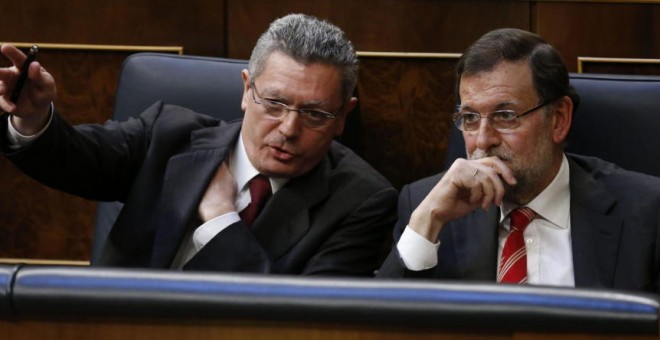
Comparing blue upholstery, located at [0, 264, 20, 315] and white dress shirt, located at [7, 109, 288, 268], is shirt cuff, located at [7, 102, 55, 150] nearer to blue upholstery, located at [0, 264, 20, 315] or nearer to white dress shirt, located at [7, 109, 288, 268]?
white dress shirt, located at [7, 109, 288, 268]

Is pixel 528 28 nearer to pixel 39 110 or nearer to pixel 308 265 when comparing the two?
pixel 308 265

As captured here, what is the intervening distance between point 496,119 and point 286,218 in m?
0.32

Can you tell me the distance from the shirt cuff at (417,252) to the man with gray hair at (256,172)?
105 millimetres

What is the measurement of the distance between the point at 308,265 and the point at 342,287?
2.35 ft

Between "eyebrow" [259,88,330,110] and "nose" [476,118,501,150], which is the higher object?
"eyebrow" [259,88,330,110]

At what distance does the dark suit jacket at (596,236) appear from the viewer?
1385 millimetres

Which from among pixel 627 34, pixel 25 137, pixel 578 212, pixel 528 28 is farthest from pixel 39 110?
pixel 627 34

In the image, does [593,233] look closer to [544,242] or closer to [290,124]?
[544,242]

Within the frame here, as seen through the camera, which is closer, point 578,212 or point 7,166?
point 578,212

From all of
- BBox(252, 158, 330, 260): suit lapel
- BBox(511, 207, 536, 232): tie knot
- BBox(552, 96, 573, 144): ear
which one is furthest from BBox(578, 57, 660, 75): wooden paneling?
BBox(252, 158, 330, 260): suit lapel

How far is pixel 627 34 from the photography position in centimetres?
190

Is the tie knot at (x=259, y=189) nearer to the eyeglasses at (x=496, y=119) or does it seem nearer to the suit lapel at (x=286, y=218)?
the suit lapel at (x=286, y=218)

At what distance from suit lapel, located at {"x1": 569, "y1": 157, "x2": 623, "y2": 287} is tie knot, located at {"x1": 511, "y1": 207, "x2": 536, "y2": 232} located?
6 cm

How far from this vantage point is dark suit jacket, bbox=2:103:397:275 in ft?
4.75
